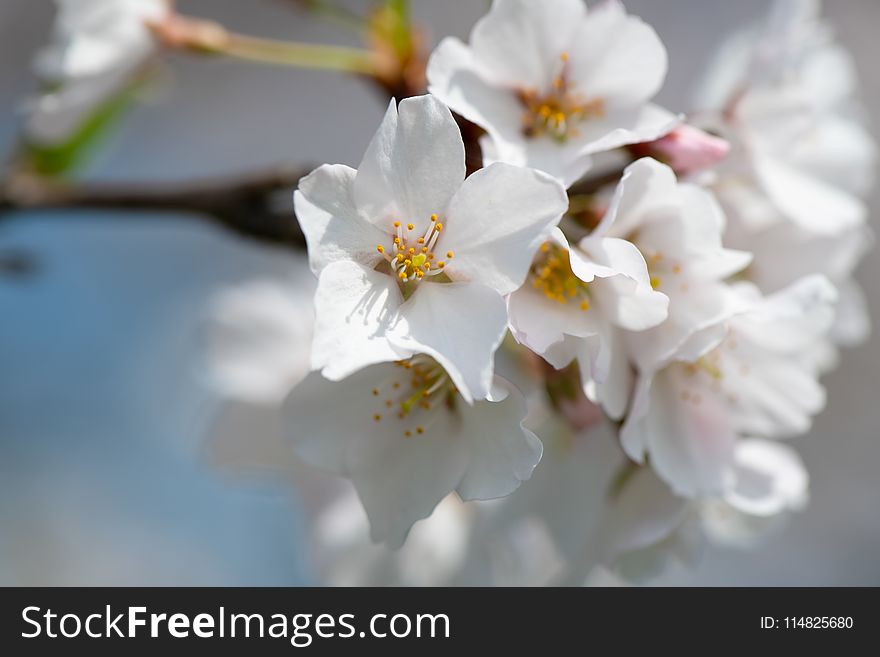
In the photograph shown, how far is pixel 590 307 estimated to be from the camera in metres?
0.77

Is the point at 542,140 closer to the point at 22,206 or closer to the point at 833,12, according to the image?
the point at 22,206

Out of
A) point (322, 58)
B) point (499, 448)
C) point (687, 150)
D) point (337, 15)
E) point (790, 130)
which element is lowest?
point (499, 448)

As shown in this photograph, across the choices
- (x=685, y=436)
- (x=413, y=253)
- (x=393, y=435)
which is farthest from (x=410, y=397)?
(x=685, y=436)

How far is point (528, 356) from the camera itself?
0.95 metres

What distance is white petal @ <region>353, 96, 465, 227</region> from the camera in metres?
0.68

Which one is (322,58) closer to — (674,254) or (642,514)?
(674,254)

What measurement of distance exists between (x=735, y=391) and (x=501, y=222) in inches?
13.3

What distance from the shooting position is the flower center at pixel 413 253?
71cm

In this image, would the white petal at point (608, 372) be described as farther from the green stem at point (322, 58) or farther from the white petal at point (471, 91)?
the green stem at point (322, 58)

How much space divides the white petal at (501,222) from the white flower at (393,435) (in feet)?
0.36

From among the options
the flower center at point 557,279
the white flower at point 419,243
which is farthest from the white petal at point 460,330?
the flower center at point 557,279

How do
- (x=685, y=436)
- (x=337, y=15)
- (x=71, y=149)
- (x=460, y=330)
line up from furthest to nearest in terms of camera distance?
(x=71, y=149) → (x=337, y=15) → (x=685, y=436) → (x=460, y=330)

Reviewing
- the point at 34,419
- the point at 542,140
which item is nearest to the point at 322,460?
the point at 542,140

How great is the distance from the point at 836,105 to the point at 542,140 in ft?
1.51
